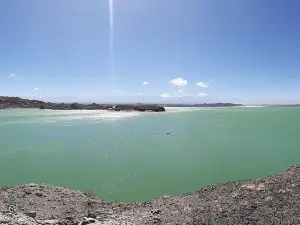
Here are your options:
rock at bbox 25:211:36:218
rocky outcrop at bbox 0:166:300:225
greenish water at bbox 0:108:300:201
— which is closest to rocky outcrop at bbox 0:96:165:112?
greenish water at bbox 0:108:300:201

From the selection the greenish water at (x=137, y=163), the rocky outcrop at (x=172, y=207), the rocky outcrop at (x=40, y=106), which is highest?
the rocky outcrop at (x=40, y=106)

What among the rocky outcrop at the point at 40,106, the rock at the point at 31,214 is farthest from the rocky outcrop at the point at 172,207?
the rocky outcrop at the point at 40,106

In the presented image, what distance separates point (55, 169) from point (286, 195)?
59.9 ft

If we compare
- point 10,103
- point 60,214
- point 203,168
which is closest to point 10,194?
point 60,214

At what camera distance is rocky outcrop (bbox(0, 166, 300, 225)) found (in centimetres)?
1234

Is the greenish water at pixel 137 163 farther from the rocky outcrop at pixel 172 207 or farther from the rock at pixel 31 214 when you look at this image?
the rock at pixel 31 214

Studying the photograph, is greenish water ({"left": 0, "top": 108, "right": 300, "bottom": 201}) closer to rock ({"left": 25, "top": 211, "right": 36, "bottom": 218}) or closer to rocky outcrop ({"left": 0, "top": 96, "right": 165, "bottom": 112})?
rock ({"left": 25, "top": 211, "right": 36, "bottom": 218})

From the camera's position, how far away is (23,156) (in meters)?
31.8

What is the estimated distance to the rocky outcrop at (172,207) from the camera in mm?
12336

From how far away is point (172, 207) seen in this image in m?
14.3

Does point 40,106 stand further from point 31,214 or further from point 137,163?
point 31,214

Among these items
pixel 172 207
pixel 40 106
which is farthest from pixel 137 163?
pixel 40 106

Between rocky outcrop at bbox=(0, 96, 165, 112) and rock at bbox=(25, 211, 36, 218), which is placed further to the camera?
rocky outcrop at bbox=(0, 96, 165, 112)

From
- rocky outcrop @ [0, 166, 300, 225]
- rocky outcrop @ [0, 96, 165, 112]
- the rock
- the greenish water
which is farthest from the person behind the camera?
rocky outcrop @ [0, 96, 165, 112]
